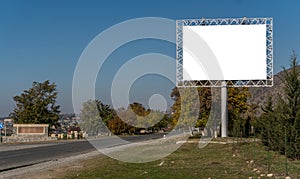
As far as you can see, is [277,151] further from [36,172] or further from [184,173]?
[36,172]

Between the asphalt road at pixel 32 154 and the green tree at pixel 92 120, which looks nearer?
the asphalt road at pixel 32 154

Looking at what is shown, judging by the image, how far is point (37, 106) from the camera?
74750 millimetres

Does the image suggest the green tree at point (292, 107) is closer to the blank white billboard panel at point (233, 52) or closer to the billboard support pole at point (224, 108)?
the blank white billboard panel at point (233, 52)

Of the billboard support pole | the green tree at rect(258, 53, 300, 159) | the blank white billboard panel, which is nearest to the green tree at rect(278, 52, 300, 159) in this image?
the green tree at rect(258, 53, 300, 159)

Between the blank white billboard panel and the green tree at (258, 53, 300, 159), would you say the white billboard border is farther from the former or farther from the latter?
the green tree at (258, 53, 300, 159)

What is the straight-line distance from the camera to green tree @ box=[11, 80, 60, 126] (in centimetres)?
7469

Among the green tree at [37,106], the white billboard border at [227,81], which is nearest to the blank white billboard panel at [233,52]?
the white billboard border at [227,81]

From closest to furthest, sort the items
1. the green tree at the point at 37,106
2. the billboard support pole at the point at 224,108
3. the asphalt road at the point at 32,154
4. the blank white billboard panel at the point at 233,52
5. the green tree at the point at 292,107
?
1. the green tree at the point at 292,107
2. the asphalt road at the point at 32,154
3. the blank white billboard panel at the point at 233,52
4. the billboard support pole at the point at 224,108
5. the green tree at the point at 37,106

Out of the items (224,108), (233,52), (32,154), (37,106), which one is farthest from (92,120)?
(32,154)

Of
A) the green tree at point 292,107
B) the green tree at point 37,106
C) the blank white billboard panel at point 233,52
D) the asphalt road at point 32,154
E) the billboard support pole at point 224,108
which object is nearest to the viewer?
the green tree at point 292,107

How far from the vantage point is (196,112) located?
174 ft

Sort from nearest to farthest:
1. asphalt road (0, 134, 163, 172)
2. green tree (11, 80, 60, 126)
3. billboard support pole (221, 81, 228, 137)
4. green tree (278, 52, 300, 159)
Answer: green tree (278, 52, 300, 159) < asphalt road (0, 134, 163, 172) < billboard support pole (221, 81, 228, 137) < green tree (11, 80, 60, 126)

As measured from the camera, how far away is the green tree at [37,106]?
245 feet

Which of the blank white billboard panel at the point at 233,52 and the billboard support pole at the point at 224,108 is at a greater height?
the blank white billboard panel at the point at 233,52
